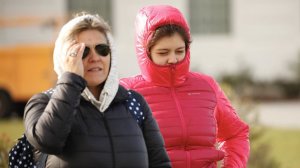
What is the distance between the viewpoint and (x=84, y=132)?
3076 millimetres

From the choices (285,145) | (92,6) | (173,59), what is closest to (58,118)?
(173,59)

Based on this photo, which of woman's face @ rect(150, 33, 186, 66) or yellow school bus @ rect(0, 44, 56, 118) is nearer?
woman's face @ rect(150, 33, 186, 66)

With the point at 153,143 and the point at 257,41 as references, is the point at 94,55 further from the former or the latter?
the point at 257,41

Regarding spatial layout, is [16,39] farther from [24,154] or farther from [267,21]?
[24,154]

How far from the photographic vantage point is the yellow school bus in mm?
16969

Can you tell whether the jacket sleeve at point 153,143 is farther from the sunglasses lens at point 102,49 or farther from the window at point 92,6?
the window at point 92,6

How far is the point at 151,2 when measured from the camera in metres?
22.1

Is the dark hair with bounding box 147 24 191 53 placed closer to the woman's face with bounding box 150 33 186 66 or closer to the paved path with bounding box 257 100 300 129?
the woman's face with bounding box 150 33 186 66

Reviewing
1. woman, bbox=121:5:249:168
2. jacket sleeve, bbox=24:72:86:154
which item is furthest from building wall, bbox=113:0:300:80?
jacket sleeve, bbox=24:72:86:154

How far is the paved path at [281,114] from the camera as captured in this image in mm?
16422

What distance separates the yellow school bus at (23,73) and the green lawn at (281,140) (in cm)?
63

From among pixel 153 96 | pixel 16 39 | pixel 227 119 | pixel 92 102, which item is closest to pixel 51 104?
pixel 92 102

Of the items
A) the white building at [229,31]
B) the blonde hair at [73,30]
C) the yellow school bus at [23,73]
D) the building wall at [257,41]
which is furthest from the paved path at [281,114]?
the blonde hair at [73,30]

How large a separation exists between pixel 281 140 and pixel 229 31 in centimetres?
923
